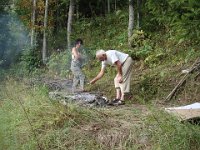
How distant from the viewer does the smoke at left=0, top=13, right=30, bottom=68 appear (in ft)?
74.7

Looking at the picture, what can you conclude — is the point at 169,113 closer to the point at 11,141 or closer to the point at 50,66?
the point at 11,141

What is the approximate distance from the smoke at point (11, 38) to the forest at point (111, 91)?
1.18 meters

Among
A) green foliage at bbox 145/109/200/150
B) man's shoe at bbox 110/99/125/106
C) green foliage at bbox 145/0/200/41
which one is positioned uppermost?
green foliage at bbox 145/0/200/41

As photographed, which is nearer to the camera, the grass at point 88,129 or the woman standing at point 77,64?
the grass at point 88,129

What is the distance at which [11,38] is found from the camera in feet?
76.5

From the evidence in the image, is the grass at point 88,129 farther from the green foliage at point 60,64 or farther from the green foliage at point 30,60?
the green foliage at point 30,60

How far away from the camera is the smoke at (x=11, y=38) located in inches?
897

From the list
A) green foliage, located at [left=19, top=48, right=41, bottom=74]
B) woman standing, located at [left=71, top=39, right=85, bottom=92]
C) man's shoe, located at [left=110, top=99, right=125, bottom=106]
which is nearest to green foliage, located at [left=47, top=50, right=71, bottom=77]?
green foliage, located at [left=19, top=48, right=41, bottom=74]

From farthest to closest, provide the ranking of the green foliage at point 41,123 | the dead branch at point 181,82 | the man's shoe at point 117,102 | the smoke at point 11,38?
the smoke at point 11,38 < the dead branch at point 181,82 < the man's shoe at point 117,102 < the green foliage at point 41,123

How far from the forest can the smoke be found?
1.18m

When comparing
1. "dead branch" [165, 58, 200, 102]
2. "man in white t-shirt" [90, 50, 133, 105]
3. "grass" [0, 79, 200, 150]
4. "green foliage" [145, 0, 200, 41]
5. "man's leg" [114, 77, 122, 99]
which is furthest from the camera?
"man's leg" [114, 77, 122, 99]

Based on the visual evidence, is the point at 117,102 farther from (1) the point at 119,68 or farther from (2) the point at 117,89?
(1) the point at 119,68

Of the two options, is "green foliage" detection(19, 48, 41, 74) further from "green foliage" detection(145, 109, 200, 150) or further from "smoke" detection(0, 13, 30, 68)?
"green foliage" detection(145, 109, 200, 150)

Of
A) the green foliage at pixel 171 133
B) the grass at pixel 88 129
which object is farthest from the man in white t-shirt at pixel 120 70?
the green foliage at pixel 171 133
